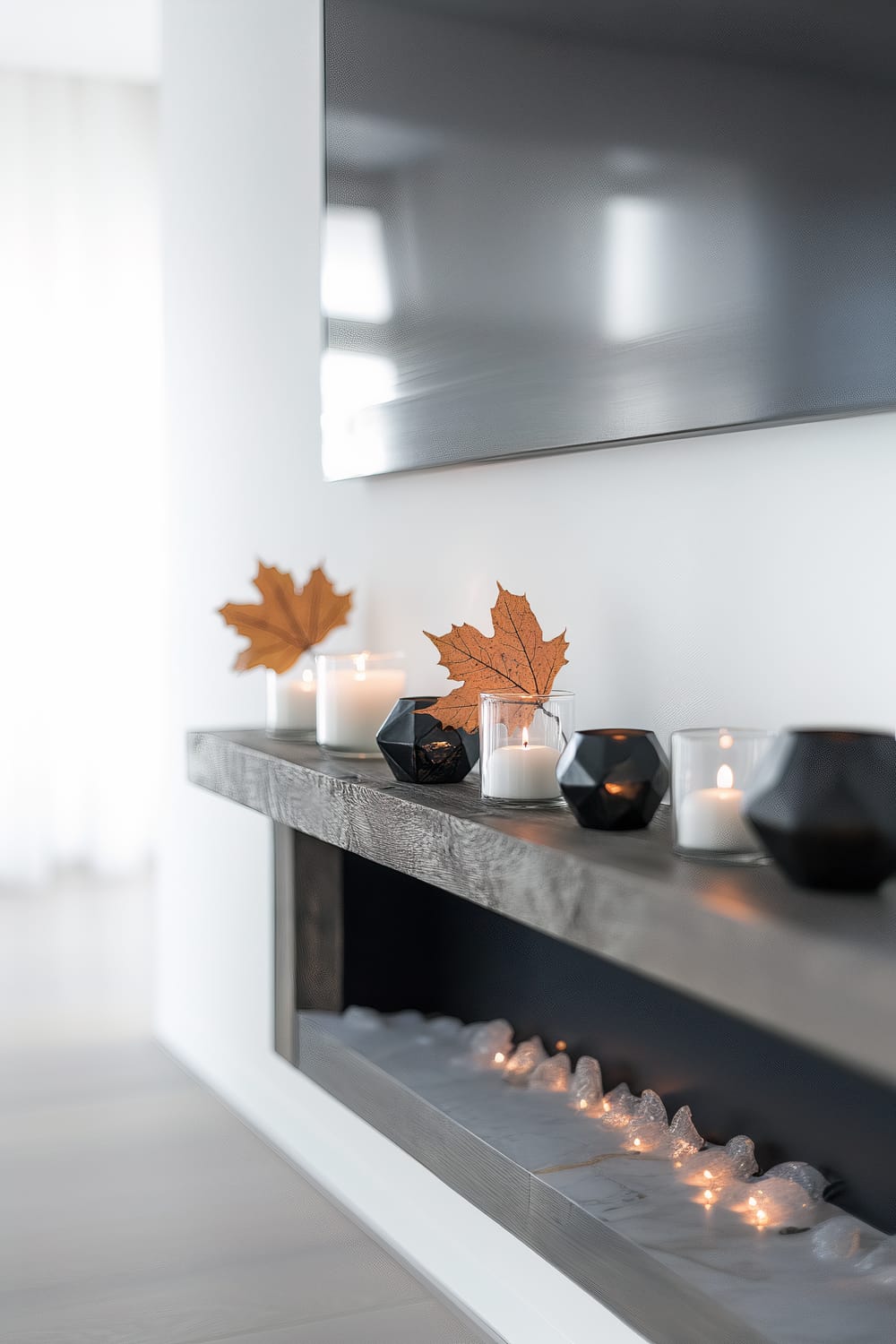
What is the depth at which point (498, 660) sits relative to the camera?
138 cm

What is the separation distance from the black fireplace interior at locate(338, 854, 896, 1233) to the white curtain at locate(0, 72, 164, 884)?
108 inches

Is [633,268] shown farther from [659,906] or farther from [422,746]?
[659,906]

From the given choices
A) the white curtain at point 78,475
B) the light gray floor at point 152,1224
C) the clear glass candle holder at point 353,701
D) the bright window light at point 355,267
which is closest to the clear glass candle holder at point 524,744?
the clear glass candle holder at point 353,701

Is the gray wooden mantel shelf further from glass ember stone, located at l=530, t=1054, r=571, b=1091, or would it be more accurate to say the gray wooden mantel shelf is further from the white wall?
glass ember stone, located at l=530, t=1054, r=571, b=1091

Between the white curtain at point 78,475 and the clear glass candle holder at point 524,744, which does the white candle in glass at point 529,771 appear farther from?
the white curtain at point 78,475

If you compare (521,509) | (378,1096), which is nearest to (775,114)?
(521,509)

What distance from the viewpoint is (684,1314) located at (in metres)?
1.08

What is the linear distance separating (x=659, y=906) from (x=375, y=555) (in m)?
1.23

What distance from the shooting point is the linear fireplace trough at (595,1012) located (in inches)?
32.8

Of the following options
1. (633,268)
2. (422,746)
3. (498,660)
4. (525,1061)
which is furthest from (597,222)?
(525,1061)

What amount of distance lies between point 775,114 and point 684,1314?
1.02 metres

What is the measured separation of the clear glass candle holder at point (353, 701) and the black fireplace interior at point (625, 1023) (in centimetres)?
29

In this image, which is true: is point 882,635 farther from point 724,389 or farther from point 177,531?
point 177,531

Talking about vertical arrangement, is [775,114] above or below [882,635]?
above
